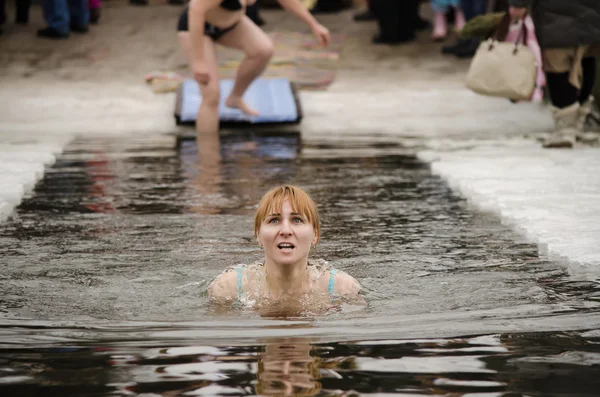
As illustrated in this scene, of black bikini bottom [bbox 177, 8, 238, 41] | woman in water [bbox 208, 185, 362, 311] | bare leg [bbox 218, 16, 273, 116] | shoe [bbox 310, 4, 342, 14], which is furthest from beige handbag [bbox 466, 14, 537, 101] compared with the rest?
shoe [bbox 310, 4, 342, 14]

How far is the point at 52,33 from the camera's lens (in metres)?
19.1

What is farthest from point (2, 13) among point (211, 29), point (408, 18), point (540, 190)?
point (540, 190)

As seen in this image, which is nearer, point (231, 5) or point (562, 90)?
point (562, 90)

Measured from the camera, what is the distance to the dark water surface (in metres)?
4.25

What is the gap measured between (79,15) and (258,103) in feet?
21.9

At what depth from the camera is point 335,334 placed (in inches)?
193

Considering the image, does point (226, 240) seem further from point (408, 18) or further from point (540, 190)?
point (408, 18)

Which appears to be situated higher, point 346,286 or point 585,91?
point 346,286

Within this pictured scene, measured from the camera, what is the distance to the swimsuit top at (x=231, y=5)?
38.8 feet

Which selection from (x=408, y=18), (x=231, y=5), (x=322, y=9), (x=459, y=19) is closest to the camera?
(x=231, y=5)

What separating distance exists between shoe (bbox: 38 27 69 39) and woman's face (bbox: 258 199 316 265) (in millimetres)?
14199

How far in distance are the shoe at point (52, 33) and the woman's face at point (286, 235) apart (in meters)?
14.2

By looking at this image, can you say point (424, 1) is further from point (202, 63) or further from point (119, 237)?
point (119, 237)

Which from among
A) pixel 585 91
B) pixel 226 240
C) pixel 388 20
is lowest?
pixel 388 20
